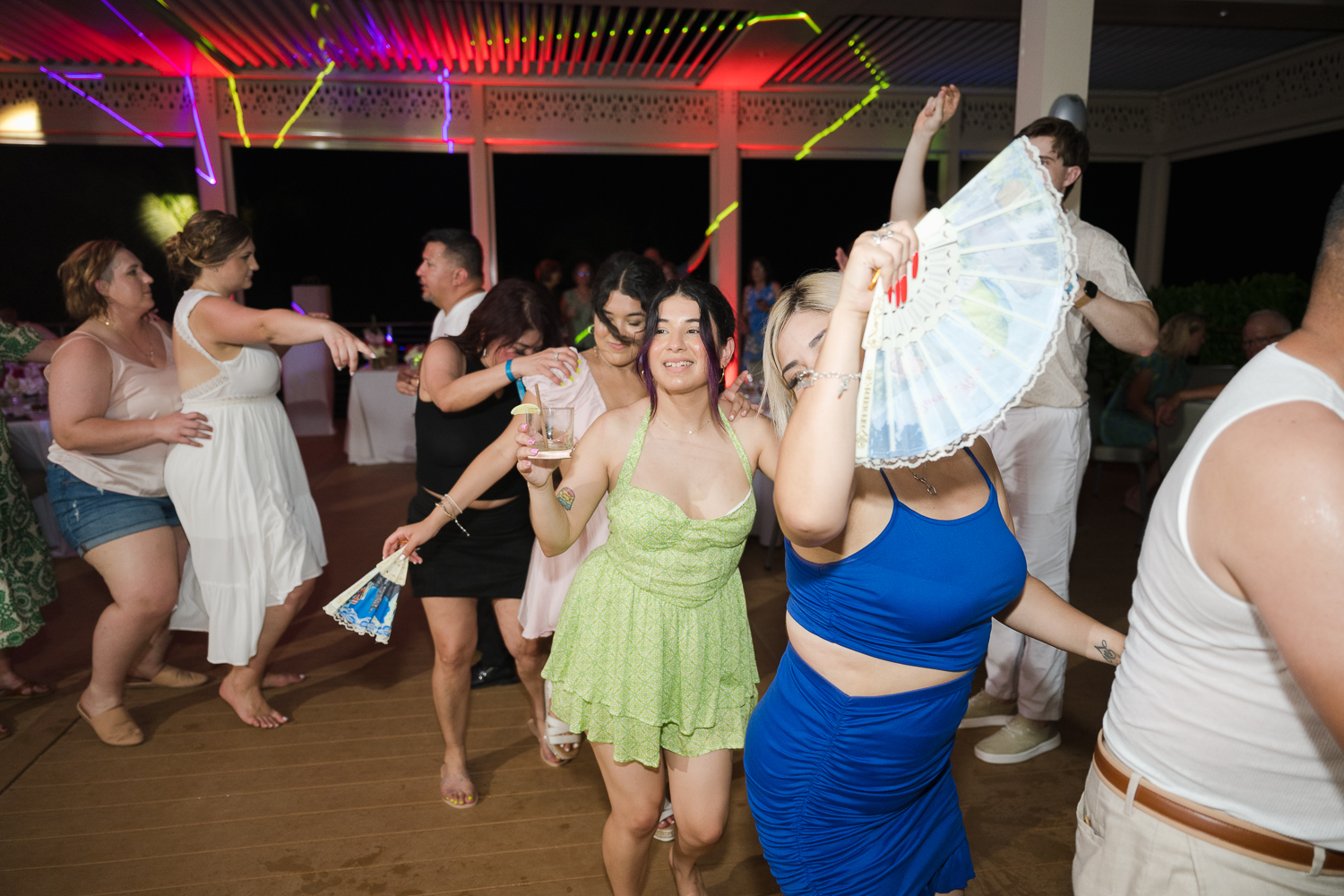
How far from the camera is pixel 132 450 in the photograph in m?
2.83

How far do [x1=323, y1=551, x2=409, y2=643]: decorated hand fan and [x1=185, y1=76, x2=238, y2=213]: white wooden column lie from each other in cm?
836

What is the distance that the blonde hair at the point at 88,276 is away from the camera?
286 cm

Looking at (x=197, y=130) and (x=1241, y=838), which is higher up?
(x=197, y=130)

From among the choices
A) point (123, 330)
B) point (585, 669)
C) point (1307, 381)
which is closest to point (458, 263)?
point (123, 330)

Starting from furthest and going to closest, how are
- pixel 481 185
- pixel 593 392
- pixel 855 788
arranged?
1. pixel 481 185
2. pixel 593 392
3. pixel 855 788

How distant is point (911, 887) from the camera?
4.68ft

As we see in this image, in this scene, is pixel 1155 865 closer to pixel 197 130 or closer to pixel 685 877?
pixel 685 877

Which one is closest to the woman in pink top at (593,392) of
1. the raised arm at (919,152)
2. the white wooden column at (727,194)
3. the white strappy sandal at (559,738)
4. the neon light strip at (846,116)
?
the white strappy sandal at (559,738)

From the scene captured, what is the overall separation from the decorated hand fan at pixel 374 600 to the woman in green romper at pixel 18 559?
5.51 ft

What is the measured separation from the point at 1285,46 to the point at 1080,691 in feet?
27.5

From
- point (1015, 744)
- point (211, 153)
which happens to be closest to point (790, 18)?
point (1015, 744)

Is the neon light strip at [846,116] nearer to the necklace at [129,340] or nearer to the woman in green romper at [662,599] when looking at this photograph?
the necklace at [129,340]

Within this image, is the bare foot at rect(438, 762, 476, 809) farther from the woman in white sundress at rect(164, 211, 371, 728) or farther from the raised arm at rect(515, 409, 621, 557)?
the raised arm at rect(515, 409, 621, 557)

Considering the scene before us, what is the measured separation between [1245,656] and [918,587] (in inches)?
16.8
